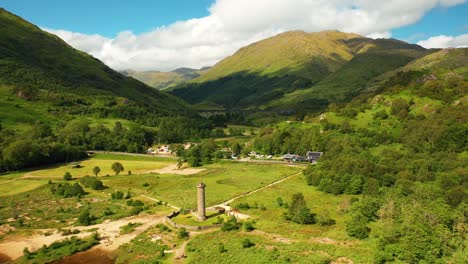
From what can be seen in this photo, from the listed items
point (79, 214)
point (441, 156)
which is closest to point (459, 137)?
point (441, 156)

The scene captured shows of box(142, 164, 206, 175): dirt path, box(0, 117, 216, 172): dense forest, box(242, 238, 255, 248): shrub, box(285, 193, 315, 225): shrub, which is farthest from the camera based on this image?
box(0, 117, 216, 172): dense forest

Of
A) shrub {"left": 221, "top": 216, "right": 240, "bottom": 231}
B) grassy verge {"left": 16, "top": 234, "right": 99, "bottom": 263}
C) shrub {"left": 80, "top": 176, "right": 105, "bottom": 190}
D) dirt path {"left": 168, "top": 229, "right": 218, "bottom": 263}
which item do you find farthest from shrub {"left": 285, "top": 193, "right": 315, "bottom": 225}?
shrub {"left": 80, "top": 176, "right": 105, "bottom": 190}

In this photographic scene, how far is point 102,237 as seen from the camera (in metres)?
64.7

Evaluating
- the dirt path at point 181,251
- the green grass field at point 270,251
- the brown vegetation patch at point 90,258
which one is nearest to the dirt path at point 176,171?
the dirt path at point 181,251

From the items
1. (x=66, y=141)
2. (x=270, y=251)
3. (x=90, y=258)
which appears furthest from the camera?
(x=66, y=141)

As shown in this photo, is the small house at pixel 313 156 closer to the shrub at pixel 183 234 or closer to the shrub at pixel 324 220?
the shrub at pixel 324 220

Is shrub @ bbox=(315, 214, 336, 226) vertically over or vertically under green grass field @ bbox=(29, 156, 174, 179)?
under

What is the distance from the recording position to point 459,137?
3915 inches

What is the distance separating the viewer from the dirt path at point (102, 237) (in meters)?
61.3

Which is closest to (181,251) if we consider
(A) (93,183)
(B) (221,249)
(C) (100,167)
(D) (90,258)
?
(B) (221,249)

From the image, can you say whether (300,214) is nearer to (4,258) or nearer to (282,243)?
(282,243)

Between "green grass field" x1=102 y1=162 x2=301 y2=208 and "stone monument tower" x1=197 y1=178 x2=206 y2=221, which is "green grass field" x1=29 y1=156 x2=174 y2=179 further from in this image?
"stone monument tower" x1=197 y1=178 x2=206 y2=221

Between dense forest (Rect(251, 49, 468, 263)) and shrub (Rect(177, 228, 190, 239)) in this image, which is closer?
dense forest (Rect(251, 49, 468, 263))

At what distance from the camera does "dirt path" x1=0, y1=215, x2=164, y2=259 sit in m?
61.3
